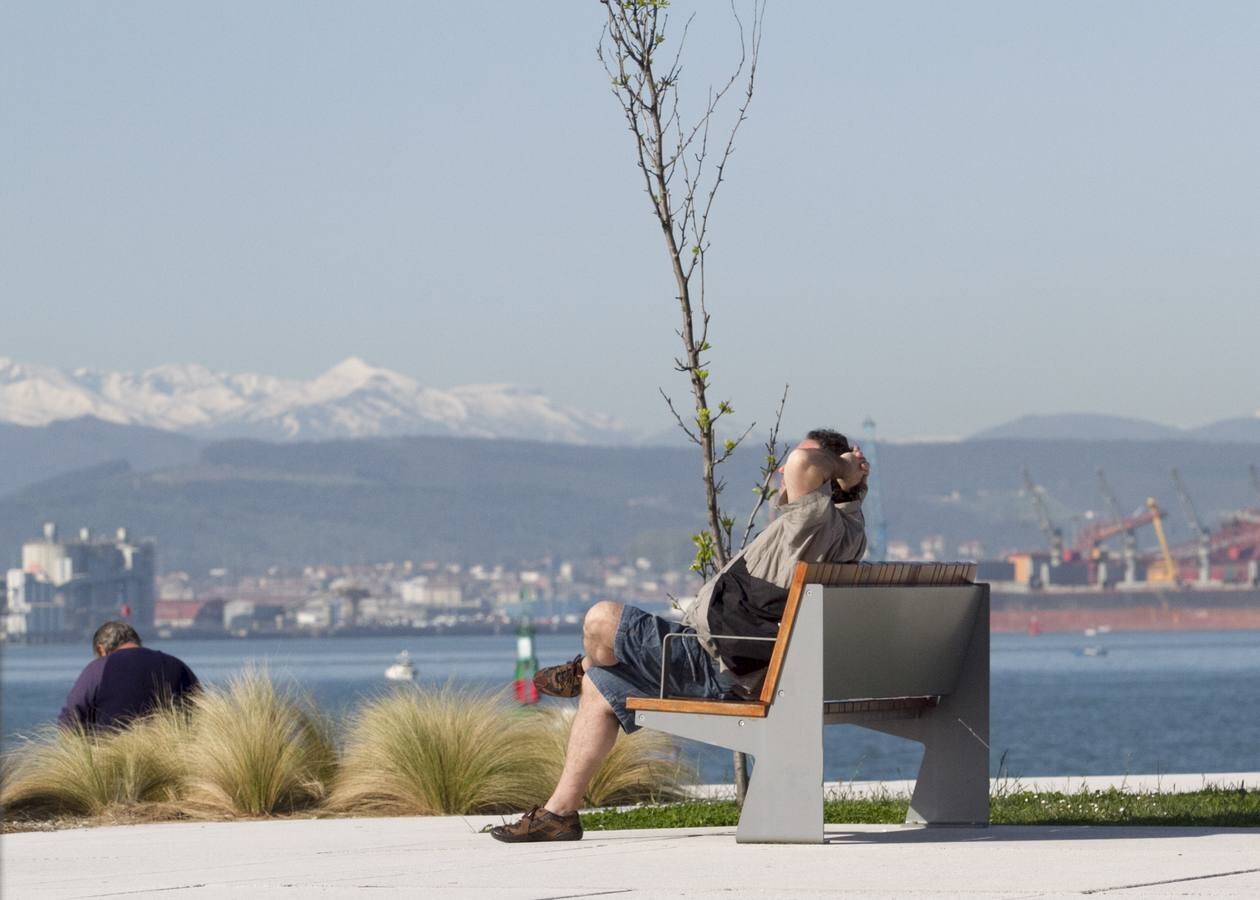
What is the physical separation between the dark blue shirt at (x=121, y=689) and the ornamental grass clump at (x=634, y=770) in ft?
4.79

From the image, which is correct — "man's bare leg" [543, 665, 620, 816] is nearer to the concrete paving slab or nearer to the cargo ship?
the concrete paving slab

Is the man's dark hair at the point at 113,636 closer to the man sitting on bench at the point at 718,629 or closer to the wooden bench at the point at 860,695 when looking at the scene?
the man sitting on bench at the point at 718,629

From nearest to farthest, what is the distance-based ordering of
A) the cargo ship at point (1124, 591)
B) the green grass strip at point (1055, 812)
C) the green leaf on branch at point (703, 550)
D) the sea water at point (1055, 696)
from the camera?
the green grass strip at point (1055, 812) < the green leaf on branch at point (703, 550) < the sea water at point (1055, 696) < the cargo ship at point (1124, 591)

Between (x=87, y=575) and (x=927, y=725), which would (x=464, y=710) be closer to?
(x=927, y=725)

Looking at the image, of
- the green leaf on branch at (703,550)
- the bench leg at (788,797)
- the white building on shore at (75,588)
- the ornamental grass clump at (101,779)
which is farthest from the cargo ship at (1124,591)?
the bench leg at (788,797)

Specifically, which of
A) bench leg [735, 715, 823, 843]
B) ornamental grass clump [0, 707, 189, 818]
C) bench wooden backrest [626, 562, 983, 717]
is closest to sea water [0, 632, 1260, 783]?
ornamental grass clump [0, 707, 189, 818]

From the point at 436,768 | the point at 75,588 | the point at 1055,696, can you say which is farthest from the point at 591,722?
the point at 75,588

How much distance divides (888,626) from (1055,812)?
1359 millimetres

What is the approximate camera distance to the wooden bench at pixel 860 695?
15.6ft

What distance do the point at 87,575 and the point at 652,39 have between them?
560 feet

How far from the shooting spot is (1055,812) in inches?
237

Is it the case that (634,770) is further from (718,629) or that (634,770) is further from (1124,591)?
(1124,591)

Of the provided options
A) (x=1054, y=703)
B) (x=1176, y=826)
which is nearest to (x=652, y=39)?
(x=1176, y=826)

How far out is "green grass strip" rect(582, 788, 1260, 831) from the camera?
5.62 meters
